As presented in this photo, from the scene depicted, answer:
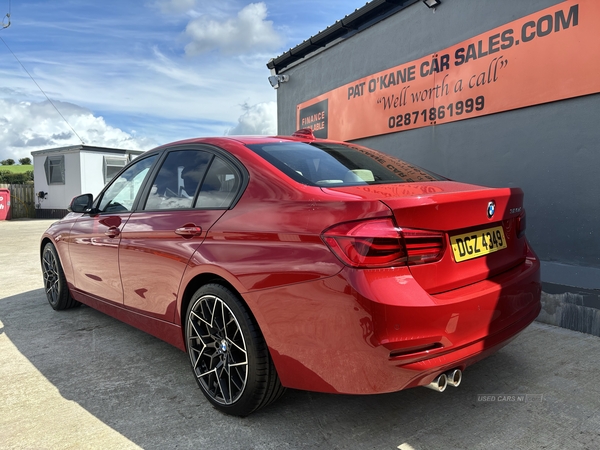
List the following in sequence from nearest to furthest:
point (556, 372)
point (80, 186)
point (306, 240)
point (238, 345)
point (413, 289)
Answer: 1. point (413, 289)
2. point (306, 240)
3. point (238, 345)
4. point (556, 372)
5. point (80, 186)

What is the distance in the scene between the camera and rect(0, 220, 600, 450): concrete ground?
2.13 m

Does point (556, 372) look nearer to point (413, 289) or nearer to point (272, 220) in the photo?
point (413, 289)

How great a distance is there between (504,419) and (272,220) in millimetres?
1537

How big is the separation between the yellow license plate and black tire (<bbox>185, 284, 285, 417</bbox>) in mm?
1011

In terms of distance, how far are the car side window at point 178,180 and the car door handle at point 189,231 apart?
0.56ft

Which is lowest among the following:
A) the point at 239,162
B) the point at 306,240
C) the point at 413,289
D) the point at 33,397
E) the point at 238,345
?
the point at 33,397

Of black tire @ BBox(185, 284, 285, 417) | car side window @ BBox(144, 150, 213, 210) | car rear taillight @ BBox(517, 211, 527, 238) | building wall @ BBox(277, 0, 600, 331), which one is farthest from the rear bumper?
building wall @ BBox(277, 0, 600, 331)

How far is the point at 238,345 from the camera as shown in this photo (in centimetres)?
230

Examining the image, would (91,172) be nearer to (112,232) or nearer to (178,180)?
(112,232)

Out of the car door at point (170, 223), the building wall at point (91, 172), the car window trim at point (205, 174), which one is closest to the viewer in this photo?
the car window trim at point (205, 174)

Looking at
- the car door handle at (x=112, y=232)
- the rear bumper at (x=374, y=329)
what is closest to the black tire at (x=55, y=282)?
the car door handle at (x=112, y=232)

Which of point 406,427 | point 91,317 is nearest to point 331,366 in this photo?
point 406,427

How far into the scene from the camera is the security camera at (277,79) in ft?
29.6

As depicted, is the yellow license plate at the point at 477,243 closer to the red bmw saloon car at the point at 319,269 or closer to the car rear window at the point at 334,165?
the red bmw saloon car at the point at 319,269
